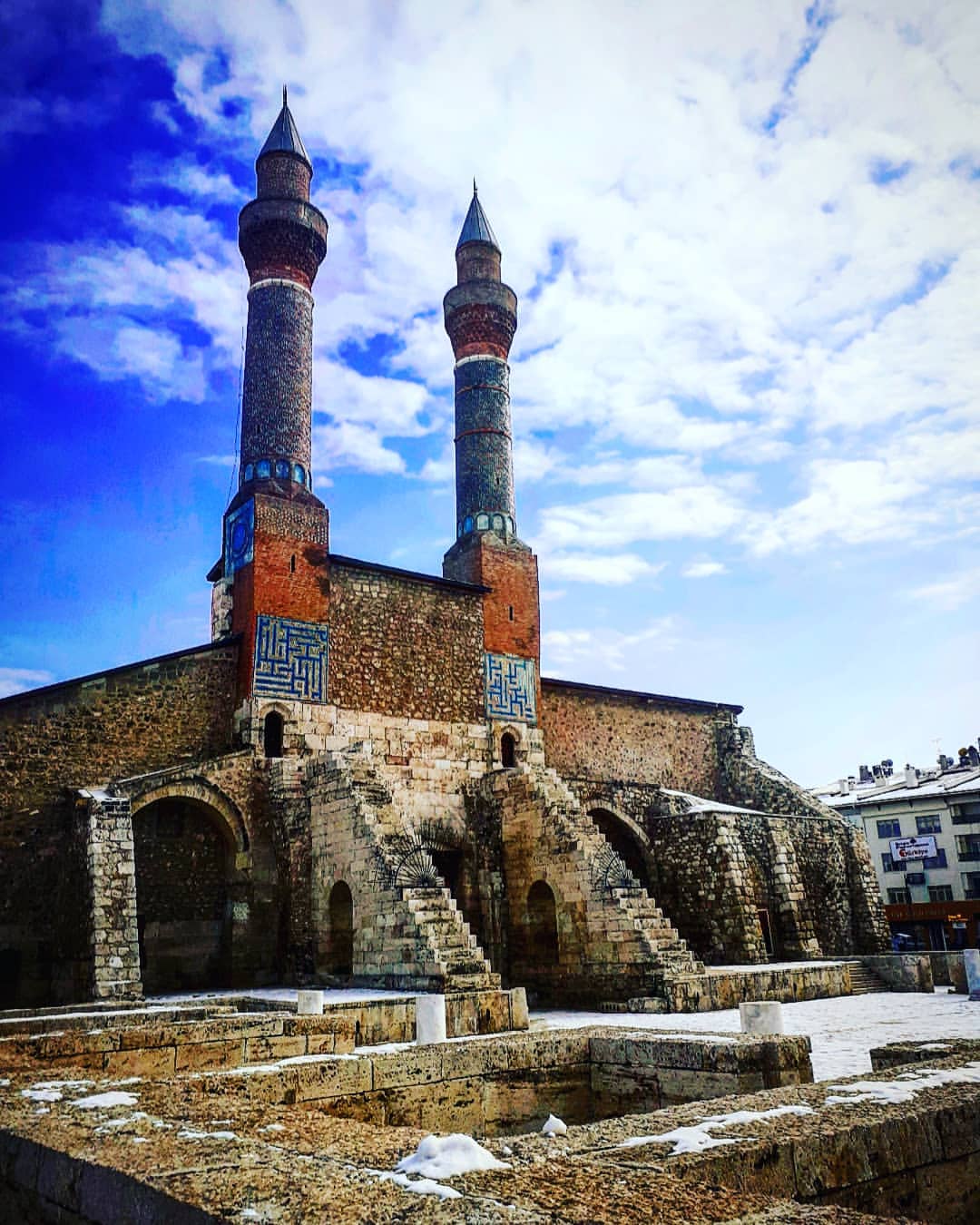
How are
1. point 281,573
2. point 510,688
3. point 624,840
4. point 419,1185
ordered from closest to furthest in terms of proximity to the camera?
1. point 419,1185
2. point 281,573
3. point 510,688
4. point 624,840

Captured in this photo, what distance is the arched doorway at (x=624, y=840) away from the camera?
67.2 ft

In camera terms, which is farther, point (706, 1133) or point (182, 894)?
point (182, 894)

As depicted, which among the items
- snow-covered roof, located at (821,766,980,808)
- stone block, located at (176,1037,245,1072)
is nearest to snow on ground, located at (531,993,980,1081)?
stone block, located at (176,1037,245,1072)

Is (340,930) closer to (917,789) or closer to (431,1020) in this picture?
(431,1020)

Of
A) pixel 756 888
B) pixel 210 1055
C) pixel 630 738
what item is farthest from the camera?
pixel 630 738

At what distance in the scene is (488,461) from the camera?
22.0 metres

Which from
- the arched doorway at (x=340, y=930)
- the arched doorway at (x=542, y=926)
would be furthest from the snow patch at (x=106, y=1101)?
the arched doorway at (x=542, y=926)

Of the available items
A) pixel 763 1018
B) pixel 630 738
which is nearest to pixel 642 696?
pixel 630 738

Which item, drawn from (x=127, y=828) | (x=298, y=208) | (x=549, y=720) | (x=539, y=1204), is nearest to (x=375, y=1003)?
(x=127, y=828)

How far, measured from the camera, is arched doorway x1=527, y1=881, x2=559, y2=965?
609 inches

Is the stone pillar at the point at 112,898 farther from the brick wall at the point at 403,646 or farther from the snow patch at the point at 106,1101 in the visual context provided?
the snow patch at the point at 106,1101

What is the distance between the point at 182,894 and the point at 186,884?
6.4 inches

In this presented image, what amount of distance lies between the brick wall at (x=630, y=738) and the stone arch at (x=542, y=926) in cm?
432

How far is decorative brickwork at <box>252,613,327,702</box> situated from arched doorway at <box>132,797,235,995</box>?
2461 millimetres
